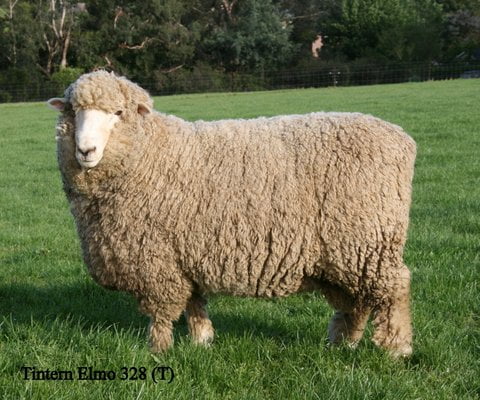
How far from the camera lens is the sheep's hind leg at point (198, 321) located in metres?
3.70

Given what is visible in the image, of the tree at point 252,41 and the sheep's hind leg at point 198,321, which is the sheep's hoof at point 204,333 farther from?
the tree at point 252,41

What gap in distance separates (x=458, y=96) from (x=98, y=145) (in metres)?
18.6

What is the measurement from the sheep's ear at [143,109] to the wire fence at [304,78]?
33.7m

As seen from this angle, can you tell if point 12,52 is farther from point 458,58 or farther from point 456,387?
point 456,387

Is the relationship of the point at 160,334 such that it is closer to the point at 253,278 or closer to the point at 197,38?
the point at 253,278

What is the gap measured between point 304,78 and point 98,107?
117 ft

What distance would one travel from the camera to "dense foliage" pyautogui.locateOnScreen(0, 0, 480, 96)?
1617 inches

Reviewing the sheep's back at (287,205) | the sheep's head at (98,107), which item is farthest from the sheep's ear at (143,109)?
the sheep's back at (287,205)

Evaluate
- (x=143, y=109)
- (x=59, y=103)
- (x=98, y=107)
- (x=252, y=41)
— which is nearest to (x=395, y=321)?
(x=143, y=109)

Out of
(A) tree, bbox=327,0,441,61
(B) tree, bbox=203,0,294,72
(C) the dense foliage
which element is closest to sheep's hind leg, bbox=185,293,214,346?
(C) the dense foliage

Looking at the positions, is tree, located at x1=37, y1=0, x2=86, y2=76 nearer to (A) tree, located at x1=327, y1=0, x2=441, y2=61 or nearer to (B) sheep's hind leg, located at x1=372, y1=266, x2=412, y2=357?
(A) tree, located at x1=327, y1=0, x2=441, y2=61

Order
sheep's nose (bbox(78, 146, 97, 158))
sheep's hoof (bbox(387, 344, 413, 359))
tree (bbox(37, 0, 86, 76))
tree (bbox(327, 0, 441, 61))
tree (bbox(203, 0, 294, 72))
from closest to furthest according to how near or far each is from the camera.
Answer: sheep's nose (bbox(78, 146, 97, 158)), sheep's hoof (bbox(387, 344, 413, 359)), tree (bbox(37, 0, 86, 76)), tree (bbox(203, 0, 294, 72)), tree (bbox(327, 0, 441, 61))

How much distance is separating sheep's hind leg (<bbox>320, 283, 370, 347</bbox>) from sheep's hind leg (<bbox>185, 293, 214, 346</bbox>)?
713 millimetres

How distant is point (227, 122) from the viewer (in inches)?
147
